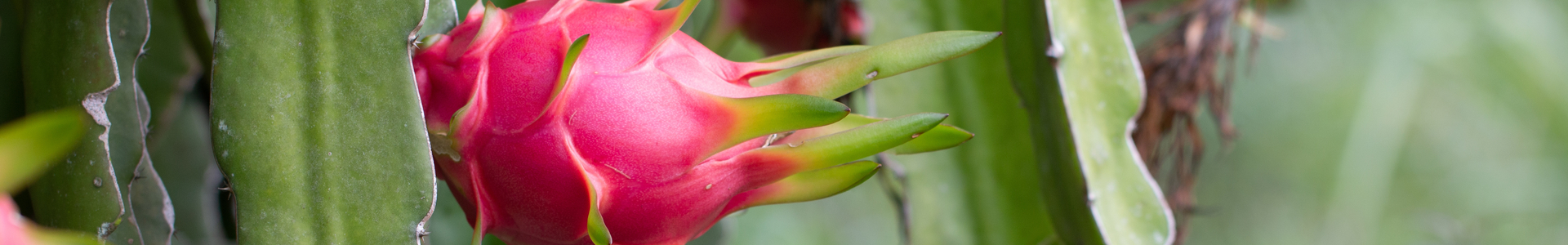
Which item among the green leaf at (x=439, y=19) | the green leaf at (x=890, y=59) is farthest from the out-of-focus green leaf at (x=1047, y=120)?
the green leaf at (x=439, y=19)

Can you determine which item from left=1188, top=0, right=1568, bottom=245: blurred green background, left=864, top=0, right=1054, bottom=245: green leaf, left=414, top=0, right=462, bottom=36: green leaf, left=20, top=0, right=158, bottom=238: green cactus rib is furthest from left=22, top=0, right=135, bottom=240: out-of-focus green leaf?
left=1188, top=0, right=1568, bottom=245: blurred green background

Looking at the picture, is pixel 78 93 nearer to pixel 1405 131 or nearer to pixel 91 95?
pixel 91 95

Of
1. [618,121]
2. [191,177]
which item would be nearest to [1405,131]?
[618,121]

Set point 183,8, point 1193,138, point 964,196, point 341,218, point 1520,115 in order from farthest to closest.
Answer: point 1520,115 → point 1193,138 → point 964,196 → point 183,8 → point 341,218

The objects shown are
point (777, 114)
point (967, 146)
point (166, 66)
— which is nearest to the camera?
point (777, 114)

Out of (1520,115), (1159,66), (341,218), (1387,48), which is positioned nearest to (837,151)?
(341,218)

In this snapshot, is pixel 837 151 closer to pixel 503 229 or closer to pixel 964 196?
pixel 503 229
